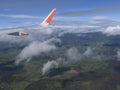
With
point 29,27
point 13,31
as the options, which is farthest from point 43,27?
point 13,31

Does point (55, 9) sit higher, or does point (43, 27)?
point (55, 9)

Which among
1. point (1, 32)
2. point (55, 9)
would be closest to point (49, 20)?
point (55, 9)

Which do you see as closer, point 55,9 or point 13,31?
point 13,31

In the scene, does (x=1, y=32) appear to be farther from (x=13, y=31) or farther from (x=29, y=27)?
(x=29, y=27)

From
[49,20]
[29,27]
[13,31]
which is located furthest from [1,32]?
[49,20]

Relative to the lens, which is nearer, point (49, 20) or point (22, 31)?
point (22, 31)

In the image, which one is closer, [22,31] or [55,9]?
[22,31]

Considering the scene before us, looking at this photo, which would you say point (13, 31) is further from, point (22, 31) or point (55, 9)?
point (55, 9)

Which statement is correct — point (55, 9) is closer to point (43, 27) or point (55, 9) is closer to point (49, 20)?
point (49, 20)
